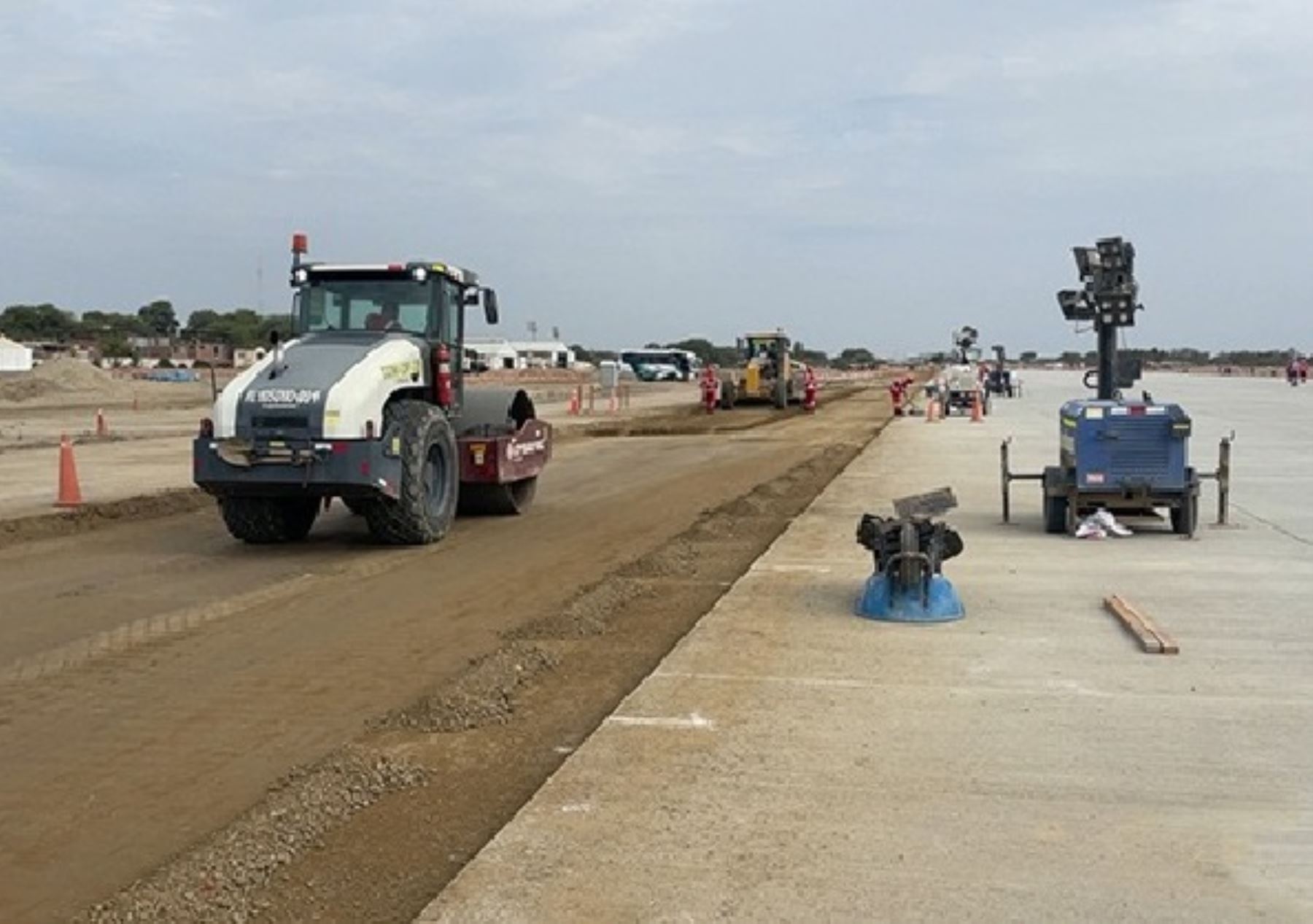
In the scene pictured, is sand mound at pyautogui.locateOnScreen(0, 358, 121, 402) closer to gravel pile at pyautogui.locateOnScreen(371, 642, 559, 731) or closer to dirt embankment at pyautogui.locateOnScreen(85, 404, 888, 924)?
dirt embankment at pyautogui.locateOnScreen(85, 404, 888, 924)

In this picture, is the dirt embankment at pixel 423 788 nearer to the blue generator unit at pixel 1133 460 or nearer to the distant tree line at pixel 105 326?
the blue generator unit at pixel 1133 460

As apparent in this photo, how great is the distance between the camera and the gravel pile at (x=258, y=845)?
178 inches

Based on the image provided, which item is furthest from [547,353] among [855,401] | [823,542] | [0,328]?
[823,542]

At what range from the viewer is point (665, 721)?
6527mm

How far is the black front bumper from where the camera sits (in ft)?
39.2

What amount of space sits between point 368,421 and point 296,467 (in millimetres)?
742

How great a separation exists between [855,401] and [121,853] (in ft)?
161

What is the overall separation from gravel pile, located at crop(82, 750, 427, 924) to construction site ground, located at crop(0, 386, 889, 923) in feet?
0.04

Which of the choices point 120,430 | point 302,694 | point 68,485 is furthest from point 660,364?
point 302,694

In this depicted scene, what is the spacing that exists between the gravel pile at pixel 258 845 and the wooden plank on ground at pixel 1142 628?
4345 millimetres

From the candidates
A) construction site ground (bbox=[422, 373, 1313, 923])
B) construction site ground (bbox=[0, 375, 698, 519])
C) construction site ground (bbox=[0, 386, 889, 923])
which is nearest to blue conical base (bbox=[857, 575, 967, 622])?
construction site ground (bbox=[422, 373, 1313, 923])

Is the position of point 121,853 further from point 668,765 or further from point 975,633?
point 975,633

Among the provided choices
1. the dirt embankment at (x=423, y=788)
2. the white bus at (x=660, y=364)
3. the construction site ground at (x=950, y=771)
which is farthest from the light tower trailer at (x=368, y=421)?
the white bus at (x=660, y=364)

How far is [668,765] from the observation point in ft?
19.2
